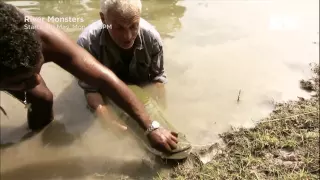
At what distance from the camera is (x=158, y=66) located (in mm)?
2969

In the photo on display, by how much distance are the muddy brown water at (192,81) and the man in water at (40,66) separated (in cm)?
25

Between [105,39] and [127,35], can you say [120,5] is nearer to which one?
[127,35]

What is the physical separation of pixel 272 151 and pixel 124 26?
125 centimetres

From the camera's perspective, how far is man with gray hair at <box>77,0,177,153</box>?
7.89 ft

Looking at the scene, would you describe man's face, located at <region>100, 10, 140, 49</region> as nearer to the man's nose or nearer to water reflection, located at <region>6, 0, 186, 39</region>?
the man's nose

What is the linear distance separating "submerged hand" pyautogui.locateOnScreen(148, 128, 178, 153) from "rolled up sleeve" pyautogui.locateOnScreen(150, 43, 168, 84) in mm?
745

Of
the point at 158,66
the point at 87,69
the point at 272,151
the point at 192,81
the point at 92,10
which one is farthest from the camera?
the point at 92,10

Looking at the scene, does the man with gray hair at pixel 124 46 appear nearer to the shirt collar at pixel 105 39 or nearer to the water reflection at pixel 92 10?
the shirt collar at pixel 105 39

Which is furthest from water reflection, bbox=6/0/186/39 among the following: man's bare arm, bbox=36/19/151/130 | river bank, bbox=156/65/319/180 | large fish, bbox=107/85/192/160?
man's bare arm, bbox=36/19/151/130

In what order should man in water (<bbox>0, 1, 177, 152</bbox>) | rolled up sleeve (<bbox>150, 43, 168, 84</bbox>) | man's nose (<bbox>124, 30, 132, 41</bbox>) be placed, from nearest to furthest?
man in water (<bbox>0, 1, 177, 152</bbox>)
man's nose (<bbox>124, 30, 132, 41</bbox>)
rolled up sleeve (<bbox>150, 43, 168, 84</bbox>)

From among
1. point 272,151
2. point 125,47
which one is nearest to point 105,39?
point 125,47

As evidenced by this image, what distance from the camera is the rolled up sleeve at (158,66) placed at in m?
2.87

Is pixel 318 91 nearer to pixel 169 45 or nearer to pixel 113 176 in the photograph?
pixel 169 45

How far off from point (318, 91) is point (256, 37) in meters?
1.05
